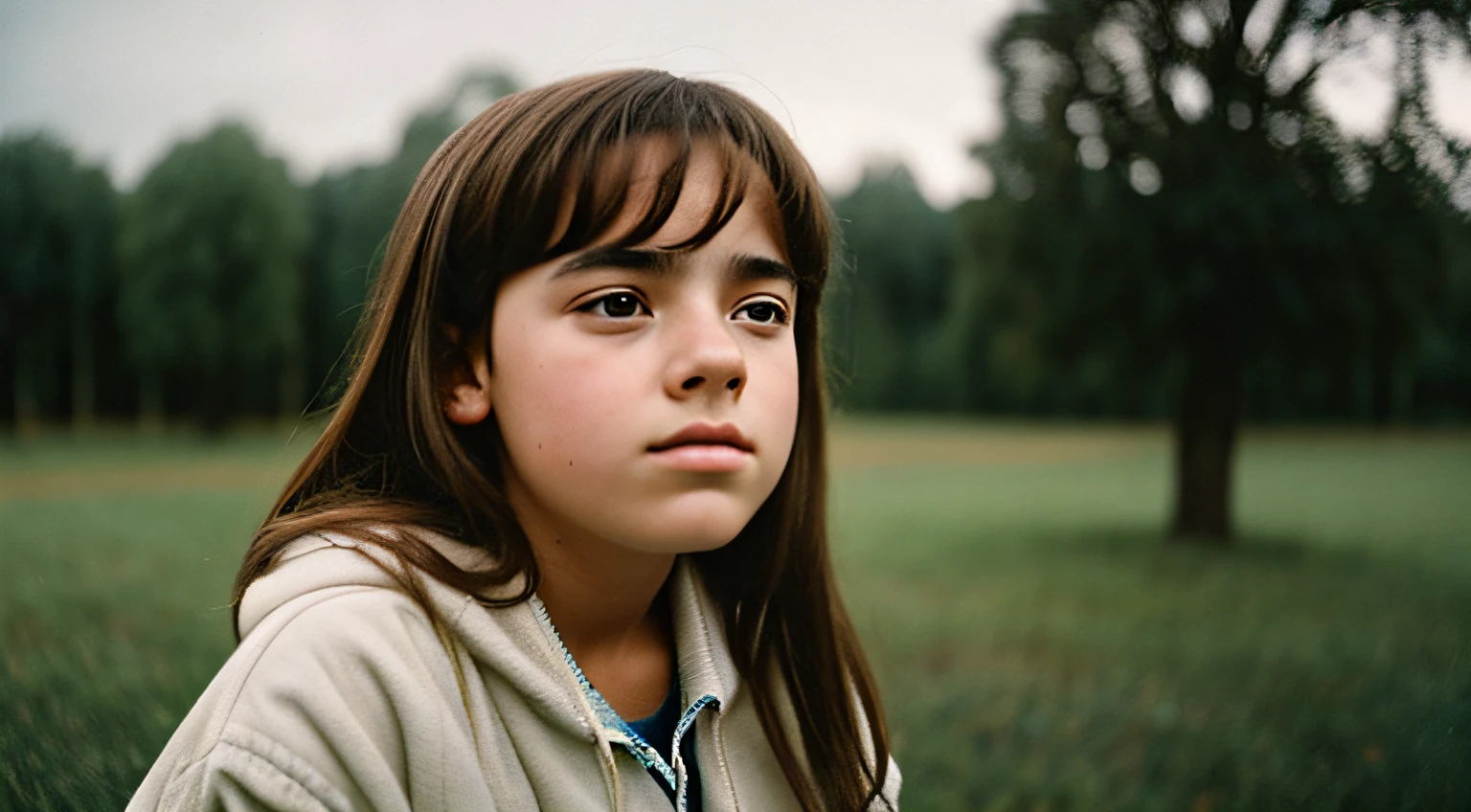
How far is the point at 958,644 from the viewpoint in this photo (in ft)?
8.82

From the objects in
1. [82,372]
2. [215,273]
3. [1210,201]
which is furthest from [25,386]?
[1210,201]

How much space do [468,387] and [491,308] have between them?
0.12 meters

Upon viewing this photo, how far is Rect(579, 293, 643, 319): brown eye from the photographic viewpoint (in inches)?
44.8

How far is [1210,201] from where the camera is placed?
2225 mm

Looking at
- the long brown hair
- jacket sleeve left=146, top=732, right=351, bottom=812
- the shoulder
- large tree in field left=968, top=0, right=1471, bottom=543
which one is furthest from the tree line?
jacket sleeve left=146, top=732, right=351, bottom=812

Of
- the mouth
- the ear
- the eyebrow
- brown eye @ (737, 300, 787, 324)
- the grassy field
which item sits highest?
the eyebrow

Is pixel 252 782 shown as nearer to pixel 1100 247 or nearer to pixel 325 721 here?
pixel 325 721

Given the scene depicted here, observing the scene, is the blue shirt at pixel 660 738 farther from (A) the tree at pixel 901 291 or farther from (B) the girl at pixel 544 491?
(A) the tree at pixel 901 291

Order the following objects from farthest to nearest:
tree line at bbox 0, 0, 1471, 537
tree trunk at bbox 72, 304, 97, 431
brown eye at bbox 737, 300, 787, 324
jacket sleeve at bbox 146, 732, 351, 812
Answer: tree trunk at bbox 72, 304, 97, 431 < tree line at bbox 0, 0, 1471, 537 < brown eye at bbox 737, 300, 787, 324 < jacket sleeve at bbox 146, 732, 351, 812

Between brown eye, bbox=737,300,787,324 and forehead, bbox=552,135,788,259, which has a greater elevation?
forehead, bbox=552,135,788,259

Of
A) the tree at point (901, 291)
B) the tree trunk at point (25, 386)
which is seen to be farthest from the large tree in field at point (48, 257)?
the tree at point (901, 291)

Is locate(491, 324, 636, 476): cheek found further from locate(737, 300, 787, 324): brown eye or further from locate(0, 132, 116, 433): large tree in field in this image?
locate(0, 132, 116, 433): large tree in field

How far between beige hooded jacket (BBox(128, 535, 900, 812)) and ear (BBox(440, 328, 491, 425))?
6.4 inches

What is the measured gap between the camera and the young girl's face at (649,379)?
3.61ft
